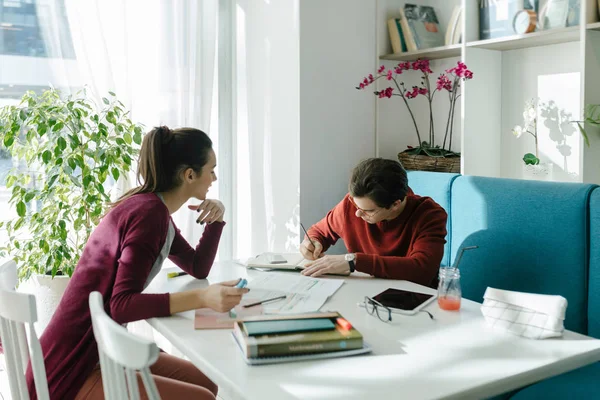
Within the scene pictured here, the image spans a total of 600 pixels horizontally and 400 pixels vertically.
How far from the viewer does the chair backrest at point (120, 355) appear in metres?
0.94

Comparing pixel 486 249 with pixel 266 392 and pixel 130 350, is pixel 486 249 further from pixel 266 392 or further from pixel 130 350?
pixel 130 350

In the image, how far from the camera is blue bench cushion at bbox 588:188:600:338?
6.49 ft

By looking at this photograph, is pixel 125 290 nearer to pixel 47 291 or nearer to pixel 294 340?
pixel 294 340

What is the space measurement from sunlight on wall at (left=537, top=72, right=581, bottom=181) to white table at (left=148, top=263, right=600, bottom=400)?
1.43 m

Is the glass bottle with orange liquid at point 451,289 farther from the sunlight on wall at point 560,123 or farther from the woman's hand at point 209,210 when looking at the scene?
the sunlight on wall at point 560,123

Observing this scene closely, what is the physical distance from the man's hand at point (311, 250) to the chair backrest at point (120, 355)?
1177 mm

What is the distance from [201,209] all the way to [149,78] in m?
1.27

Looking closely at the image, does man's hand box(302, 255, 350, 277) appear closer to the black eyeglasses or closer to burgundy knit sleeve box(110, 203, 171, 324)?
the black eyeglasses

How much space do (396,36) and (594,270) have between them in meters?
1.77

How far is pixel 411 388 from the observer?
112 cm

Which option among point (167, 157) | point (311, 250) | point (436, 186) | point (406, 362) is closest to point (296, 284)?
point (311, 250)

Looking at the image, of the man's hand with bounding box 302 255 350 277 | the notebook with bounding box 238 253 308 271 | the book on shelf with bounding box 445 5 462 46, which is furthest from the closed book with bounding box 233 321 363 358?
the book on shelf with bounding box 445 5 462 46

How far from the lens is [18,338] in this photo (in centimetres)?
138

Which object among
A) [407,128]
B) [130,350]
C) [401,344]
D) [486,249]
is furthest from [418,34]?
[130,350]
